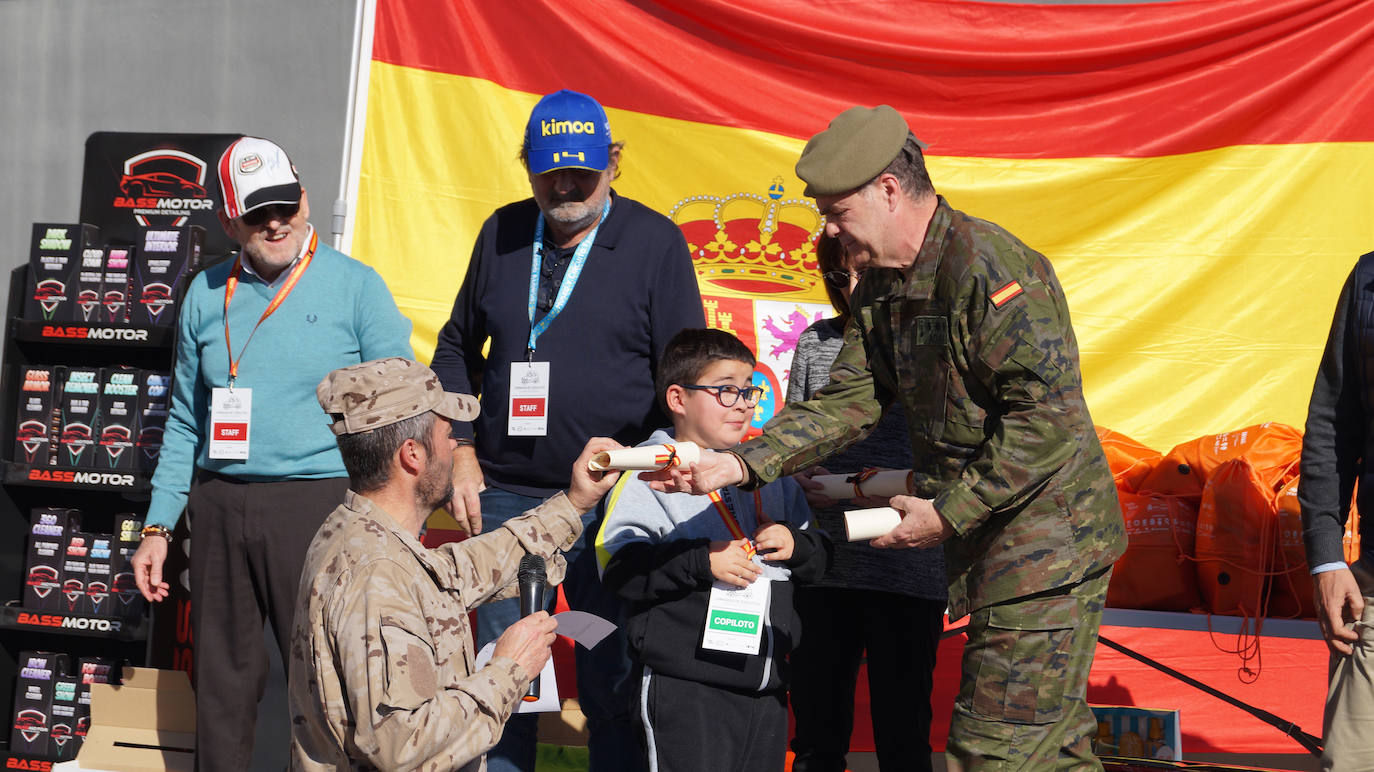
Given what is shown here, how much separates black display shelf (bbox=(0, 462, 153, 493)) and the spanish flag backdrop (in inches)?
47.3

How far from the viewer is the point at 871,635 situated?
3.28 m

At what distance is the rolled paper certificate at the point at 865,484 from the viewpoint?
3154mm

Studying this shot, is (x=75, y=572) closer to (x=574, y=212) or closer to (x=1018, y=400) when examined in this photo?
(x=574, y=212)

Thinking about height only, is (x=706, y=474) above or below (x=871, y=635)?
above

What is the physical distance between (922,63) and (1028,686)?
3.23 m

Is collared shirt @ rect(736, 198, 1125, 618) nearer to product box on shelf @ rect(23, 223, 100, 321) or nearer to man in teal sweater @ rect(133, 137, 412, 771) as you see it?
man in teal sweater @ rect(133, 137, 412, 771)

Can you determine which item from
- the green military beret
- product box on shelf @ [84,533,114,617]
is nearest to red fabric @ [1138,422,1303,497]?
the green military beret

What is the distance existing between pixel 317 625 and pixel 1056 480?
58.4 inches

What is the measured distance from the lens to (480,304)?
3.62 m

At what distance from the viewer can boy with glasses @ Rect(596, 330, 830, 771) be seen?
9.41 ft

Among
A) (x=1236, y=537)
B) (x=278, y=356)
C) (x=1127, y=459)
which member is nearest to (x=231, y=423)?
(x=278, y=356)

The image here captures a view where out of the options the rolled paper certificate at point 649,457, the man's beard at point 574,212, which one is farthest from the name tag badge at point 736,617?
the man's beard at point 574,212

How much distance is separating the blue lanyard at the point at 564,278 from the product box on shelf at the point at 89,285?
204 cm

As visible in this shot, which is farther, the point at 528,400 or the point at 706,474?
the point at 528,400
